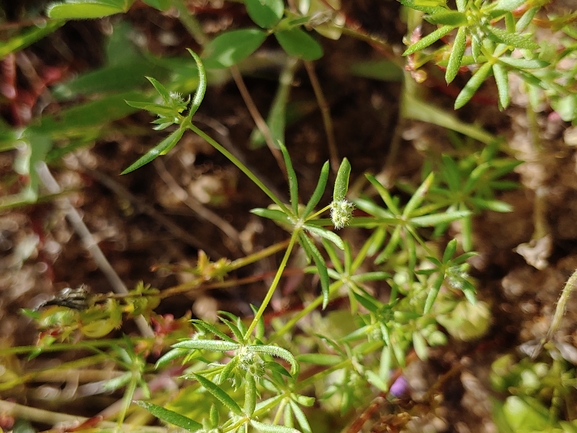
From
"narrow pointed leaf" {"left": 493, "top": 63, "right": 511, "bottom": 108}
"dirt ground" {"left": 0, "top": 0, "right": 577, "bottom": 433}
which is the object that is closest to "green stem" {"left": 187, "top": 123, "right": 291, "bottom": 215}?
"narrow pointed leaf" {"left": 493, "top": 63, "right": 511, "bottom": 108}

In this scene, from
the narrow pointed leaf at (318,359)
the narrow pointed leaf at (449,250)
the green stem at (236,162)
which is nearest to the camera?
the green stem at (236,162)

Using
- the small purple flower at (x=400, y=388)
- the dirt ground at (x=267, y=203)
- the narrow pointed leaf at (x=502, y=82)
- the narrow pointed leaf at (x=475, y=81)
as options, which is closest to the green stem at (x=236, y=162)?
the narrow pointed leaf at (x=475, y=81)

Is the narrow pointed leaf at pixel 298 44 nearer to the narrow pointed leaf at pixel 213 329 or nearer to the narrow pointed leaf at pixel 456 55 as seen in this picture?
the narrow pointed leaf at pixel 456 55

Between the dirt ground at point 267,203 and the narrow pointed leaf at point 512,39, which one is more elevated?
the narrow pointed leaf at point 512,39

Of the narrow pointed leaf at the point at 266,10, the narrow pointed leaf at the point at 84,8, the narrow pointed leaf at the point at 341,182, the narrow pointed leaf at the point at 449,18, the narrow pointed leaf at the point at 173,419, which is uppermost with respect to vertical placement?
the narrow pointed leaf at the point at 449,18

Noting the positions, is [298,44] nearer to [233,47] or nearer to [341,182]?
[233,47]

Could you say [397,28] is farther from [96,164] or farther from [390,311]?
[96,164]

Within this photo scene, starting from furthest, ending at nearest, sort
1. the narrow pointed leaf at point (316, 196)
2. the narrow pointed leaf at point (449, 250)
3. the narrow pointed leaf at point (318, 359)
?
the narrow pointed leaf at point (318, 359) → the narrow pointed leaf at point (449, 250) → the narrow pointed leaf at point (316, 196)

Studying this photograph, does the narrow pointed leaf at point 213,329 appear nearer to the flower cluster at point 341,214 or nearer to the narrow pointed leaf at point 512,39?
the flower cluster at point 341,214

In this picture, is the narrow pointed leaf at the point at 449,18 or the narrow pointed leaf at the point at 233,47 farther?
the narrow pointed leaf at the point at 233,47
